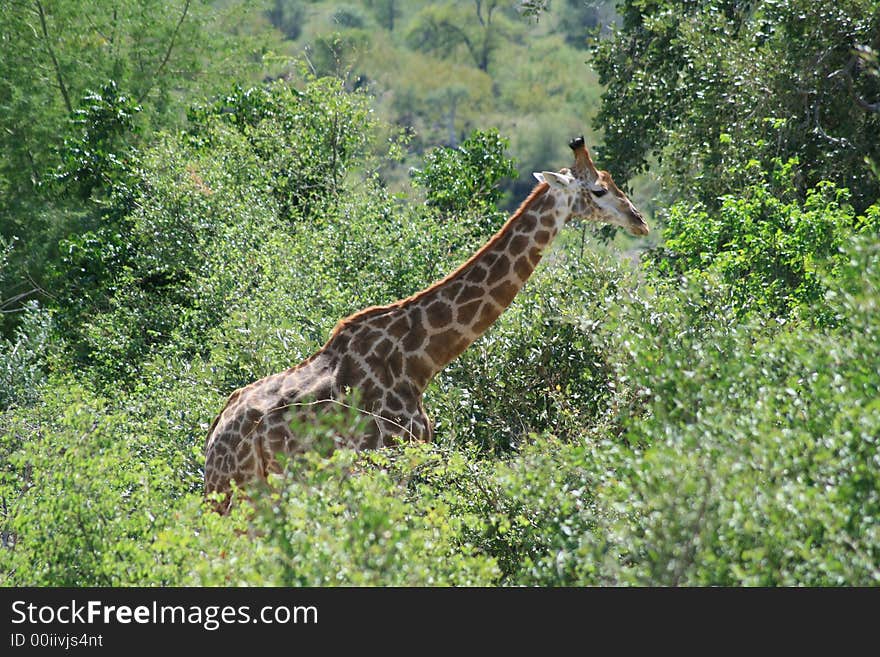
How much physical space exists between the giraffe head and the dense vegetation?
684 mm

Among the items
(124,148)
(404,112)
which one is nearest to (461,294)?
(124,148)

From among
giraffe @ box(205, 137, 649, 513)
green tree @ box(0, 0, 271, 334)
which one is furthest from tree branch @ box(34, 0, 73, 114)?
giraffe @ box(205, 137, 649, 513)

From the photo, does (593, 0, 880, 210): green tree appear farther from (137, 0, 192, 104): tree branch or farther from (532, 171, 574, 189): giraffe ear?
(137, 0, 192, 104): tree branch

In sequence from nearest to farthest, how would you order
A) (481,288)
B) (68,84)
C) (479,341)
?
(481,288)
(479,341)
(68,84)

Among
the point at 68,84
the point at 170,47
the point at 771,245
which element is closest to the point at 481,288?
the point at 771,245

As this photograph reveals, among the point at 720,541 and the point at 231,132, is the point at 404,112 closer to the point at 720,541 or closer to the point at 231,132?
the point at 231,132

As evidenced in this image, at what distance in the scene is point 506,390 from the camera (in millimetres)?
11156

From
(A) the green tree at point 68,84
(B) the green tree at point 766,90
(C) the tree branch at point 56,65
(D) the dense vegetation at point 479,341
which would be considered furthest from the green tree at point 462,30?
(B) the green tree at point 766,90

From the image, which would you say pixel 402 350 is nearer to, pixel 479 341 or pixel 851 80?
pixel 479 341

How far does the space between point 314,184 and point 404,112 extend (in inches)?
2490

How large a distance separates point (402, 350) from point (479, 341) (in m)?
2.13

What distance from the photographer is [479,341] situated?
11312 millimetres

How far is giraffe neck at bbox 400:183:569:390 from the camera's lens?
9359mm

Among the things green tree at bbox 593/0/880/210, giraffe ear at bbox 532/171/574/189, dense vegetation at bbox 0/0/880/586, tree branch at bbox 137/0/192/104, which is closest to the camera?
dense vegetation at bbox 0/0/880/586
